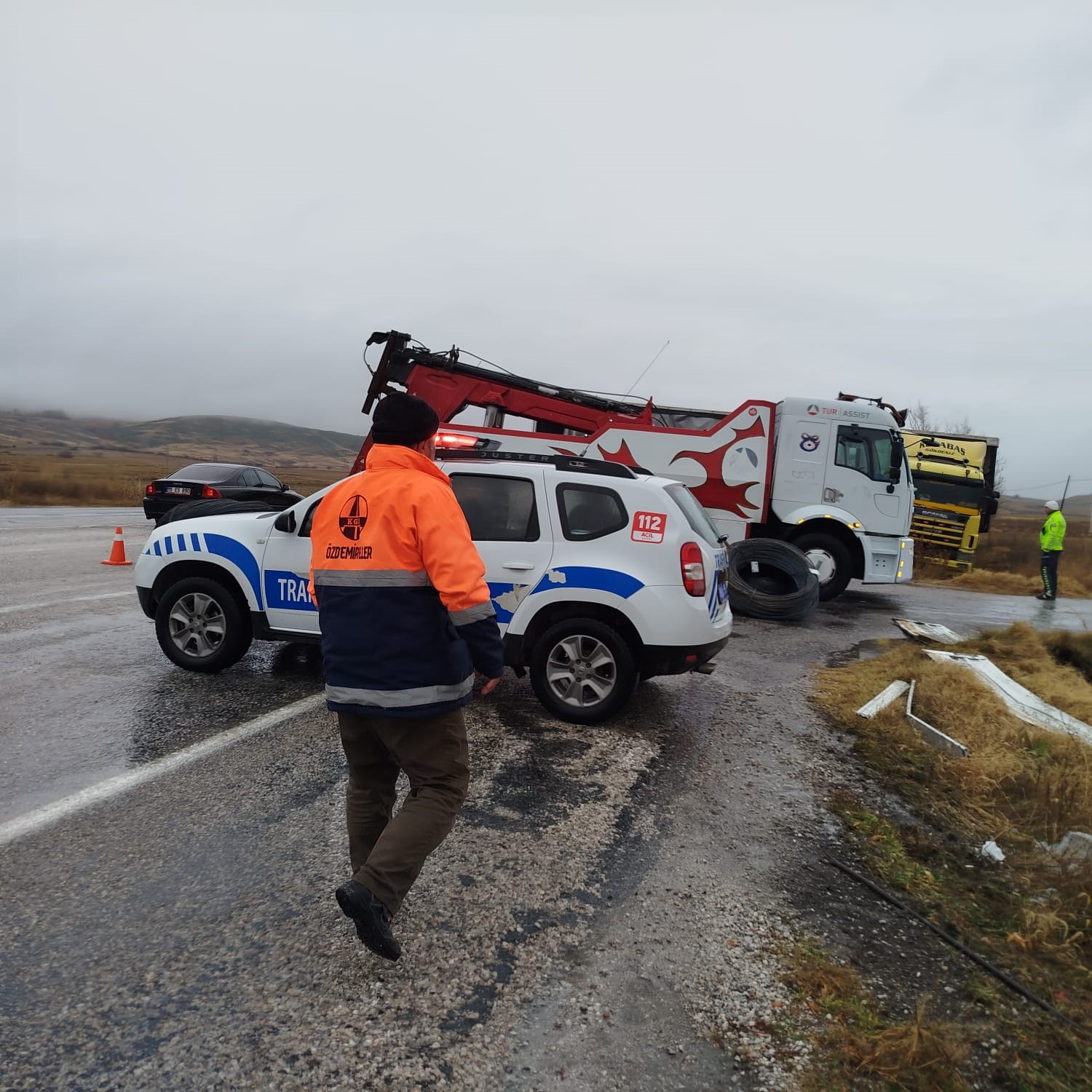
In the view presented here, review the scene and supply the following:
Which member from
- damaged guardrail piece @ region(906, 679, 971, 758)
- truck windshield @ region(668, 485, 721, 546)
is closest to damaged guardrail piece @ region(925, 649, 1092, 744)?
damaged guardrail piece @ region(906, 679, 971, 758)

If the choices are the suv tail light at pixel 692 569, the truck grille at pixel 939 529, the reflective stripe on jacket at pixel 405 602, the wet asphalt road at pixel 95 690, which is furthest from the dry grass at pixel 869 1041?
the truck grille at pixel 939 529

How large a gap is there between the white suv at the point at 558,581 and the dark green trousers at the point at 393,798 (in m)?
2.56

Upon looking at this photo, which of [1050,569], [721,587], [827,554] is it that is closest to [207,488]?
[827,554]

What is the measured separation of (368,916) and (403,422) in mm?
1667

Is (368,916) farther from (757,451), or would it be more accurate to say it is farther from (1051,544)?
(1051,544)

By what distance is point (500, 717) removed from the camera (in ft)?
17.9

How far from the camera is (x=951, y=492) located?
1705cm

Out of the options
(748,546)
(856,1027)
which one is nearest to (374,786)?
(856,1027)

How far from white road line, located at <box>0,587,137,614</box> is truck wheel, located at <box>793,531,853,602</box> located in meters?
9.51

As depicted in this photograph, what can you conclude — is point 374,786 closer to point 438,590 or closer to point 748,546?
point 438,590

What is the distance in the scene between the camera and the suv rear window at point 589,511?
5453mm

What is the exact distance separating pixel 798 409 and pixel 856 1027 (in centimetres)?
1062

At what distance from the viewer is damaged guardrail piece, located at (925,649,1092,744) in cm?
570

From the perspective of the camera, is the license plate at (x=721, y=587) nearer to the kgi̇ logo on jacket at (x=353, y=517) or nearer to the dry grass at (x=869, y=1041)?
the dry grass at (x=869, y=1041)
